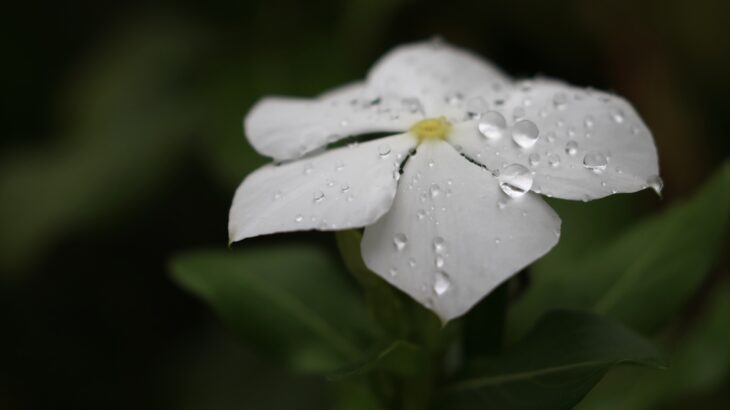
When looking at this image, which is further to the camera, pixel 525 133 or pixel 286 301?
pixel 286 301

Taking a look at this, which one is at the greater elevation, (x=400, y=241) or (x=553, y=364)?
(x=400, y=241)

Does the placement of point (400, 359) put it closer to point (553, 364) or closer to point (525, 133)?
point (553, 364)

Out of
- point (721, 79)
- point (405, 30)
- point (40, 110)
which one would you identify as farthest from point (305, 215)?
point (40, 110)

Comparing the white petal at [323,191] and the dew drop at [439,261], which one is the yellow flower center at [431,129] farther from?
the dew drop at [439,261]

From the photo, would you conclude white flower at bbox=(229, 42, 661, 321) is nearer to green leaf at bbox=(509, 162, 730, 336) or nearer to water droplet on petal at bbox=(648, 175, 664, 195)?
water droplet on petal at bbox=(648, 175, 664, 195)

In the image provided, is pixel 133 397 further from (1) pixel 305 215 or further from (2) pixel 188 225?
(1) pixel 305 215

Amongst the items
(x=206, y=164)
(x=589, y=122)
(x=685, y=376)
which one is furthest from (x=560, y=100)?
(x=206, y=164)
